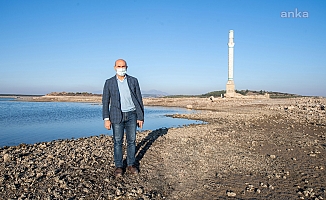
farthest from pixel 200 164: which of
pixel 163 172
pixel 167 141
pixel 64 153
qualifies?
pixel 64 153

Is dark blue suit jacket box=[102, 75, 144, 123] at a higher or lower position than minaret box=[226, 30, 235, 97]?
lower

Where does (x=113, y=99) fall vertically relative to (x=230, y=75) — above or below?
below

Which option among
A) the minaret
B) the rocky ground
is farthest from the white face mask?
the minaret

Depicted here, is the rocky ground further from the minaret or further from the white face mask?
the minaret

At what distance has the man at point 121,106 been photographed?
5.56 meters

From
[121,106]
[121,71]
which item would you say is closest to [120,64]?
[121,71]

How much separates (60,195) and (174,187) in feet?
6.92

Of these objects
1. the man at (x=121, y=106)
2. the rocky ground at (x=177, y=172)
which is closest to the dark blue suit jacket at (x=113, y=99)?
the man at (x=121, y=106)

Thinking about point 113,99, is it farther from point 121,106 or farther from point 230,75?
point 230,75

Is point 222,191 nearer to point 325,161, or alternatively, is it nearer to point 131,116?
point 131,116

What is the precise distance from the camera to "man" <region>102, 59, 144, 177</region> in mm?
5559

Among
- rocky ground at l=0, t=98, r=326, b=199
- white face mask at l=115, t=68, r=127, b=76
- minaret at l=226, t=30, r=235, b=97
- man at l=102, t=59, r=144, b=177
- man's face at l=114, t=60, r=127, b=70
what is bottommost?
rocky ground at l=0, t=98, r=326, b=199

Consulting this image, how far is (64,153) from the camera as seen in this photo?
796 centimetres

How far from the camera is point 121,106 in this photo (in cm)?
562
